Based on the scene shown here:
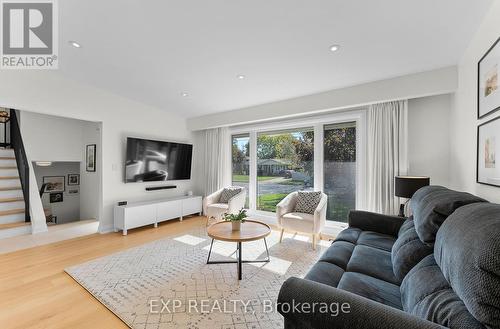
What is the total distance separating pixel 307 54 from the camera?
2582 mm

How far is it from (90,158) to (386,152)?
20.0 feet

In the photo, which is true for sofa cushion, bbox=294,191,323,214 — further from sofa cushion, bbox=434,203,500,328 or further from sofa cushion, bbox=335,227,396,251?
sofa cushion, bbox=434,203,500,328

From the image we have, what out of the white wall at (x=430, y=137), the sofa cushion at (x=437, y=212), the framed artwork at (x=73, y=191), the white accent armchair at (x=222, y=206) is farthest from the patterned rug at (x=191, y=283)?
the framed artwork at (x=73, y=191)

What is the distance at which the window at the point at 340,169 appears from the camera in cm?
379

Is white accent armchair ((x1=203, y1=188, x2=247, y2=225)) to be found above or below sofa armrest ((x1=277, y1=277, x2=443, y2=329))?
below

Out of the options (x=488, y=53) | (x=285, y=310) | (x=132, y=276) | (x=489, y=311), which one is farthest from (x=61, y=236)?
(x=488, y=53)

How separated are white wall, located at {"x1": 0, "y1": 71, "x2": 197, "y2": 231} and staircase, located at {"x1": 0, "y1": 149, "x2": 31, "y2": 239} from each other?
1309 millimetres

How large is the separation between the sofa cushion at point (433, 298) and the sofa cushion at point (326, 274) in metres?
0.39

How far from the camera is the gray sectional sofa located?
2.58 ft

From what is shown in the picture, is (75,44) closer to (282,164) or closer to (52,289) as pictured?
(52,289)

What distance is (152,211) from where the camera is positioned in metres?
4.32

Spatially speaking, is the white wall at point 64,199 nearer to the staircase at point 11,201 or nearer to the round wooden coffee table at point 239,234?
the staircase at point 11,201

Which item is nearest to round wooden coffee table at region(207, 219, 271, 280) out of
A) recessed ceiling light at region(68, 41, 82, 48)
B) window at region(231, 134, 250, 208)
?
window at region(231, 134, 250, 208)

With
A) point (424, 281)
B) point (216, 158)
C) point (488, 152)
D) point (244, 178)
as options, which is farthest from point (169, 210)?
point (488, 152)
